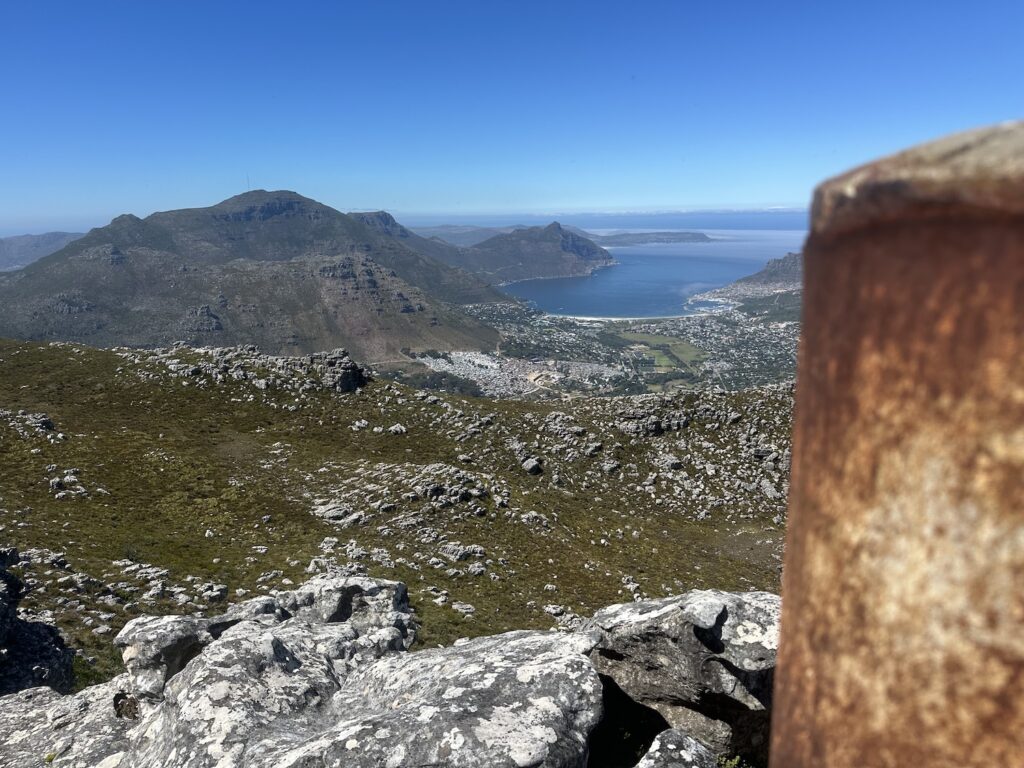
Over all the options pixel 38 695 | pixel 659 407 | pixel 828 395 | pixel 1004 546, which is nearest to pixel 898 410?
pixel 828 395

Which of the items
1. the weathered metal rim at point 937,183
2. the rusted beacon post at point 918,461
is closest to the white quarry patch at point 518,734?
the rusted beacon post at point 918,461

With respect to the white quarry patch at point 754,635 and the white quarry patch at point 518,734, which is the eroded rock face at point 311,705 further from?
the white quarry patch at point 754,635

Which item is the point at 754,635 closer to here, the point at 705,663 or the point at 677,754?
the point at 705,663

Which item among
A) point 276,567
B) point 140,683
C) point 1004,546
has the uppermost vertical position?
point 1004,546

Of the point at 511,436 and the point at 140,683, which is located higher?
the point at 140,683

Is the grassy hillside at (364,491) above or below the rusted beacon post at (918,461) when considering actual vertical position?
below

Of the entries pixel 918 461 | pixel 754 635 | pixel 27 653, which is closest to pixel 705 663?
pixel 754 635

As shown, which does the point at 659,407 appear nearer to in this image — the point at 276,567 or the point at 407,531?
the point at 407,531
